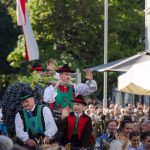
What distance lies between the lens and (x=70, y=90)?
12.1 metres

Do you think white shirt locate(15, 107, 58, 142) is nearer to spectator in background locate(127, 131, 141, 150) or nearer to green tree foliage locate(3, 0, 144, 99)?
spectator in background locate(127, 131, 141, 150)

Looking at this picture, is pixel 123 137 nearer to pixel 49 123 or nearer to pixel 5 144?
pixel 49 123

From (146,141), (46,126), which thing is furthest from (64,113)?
(146,141)

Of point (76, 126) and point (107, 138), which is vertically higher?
point (76, 126)

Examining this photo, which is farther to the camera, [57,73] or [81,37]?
[81,37]

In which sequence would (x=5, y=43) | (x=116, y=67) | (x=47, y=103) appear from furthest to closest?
(x=5, y=43) < (x=116, y=67) < (x=47, y=103)

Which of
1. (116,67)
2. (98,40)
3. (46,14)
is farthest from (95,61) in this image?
(116,67)

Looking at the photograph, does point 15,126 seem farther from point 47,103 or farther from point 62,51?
point 62,51

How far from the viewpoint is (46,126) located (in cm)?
1070

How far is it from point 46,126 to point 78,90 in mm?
1370

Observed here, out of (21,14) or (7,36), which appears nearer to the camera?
(21,14)

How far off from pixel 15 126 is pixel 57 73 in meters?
2.11

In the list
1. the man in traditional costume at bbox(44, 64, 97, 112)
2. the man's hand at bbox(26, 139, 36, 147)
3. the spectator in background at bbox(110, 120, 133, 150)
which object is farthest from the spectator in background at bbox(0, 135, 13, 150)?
the spectator in background at bbox(110, 120, 133, 150)

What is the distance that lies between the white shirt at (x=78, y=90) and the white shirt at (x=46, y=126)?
2.06ft
